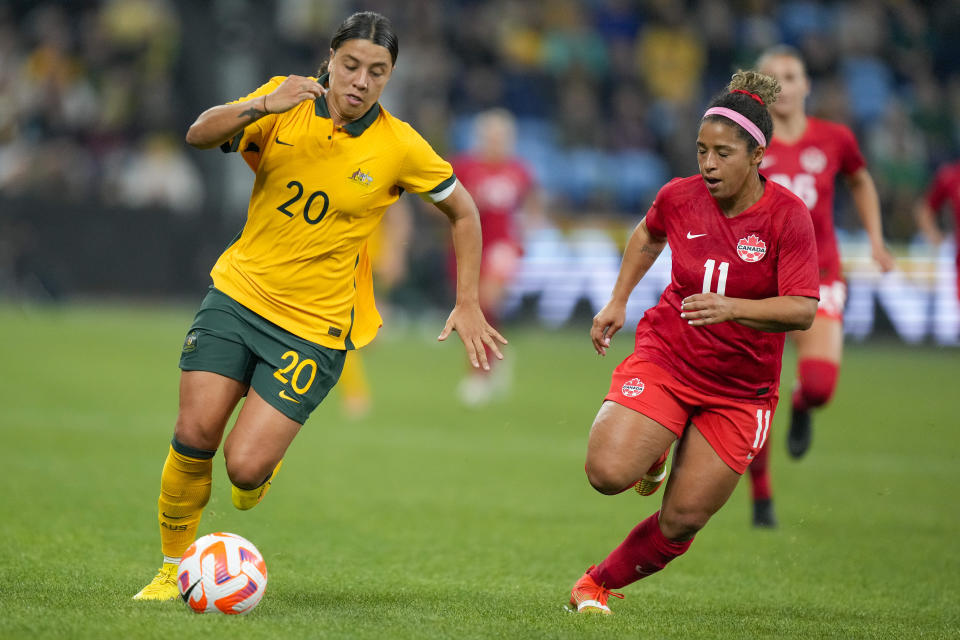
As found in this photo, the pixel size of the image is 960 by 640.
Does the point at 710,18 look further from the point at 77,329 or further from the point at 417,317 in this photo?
the point at 77,329

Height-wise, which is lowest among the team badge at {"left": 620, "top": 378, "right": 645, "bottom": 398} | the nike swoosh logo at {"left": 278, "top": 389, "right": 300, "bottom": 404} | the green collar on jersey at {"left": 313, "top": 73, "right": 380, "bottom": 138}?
the nike swoosh logo at {"left": 278, "top": 389, "right": 300, "bottom": 404}

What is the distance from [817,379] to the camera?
782 cm

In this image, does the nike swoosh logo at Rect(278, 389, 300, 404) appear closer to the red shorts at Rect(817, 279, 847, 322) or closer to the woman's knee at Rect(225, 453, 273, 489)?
the woman's knee at Rect(225, 453, 273, 489)

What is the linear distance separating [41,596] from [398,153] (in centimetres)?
236

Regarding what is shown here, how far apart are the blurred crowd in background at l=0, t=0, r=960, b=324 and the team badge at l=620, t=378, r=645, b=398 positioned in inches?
623

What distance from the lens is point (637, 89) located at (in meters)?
23.2

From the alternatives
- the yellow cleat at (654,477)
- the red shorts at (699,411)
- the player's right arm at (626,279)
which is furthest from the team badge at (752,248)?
the yellow cleat at (654,477)

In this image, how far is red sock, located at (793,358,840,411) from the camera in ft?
25.6

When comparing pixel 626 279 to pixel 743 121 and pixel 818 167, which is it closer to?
pixel 743 121

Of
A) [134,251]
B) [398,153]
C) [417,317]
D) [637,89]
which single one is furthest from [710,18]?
[398,153]

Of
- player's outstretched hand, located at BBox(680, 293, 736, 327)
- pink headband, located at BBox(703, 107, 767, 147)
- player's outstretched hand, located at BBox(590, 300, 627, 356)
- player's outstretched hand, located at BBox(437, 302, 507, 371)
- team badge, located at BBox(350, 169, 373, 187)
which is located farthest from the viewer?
player's outstretched hand, located at BBox(590, 300, 627, 356)

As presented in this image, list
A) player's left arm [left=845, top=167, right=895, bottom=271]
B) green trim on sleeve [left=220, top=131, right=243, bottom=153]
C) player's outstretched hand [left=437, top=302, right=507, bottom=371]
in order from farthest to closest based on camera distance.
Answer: player's left arm [left=845, top=167, right=895, bottom=271]
player's outstretched hand [left=437, top=302, right=507, bottom=371]
green trim on sleeve [left=220, top=131, right=243, bottom=153]

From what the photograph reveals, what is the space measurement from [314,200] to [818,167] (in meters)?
3.91

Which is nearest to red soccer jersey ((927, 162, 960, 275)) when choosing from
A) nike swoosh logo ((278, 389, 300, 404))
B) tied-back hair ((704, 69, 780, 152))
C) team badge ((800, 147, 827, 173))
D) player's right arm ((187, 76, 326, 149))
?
team badge ((800, 147, 827, 173))
